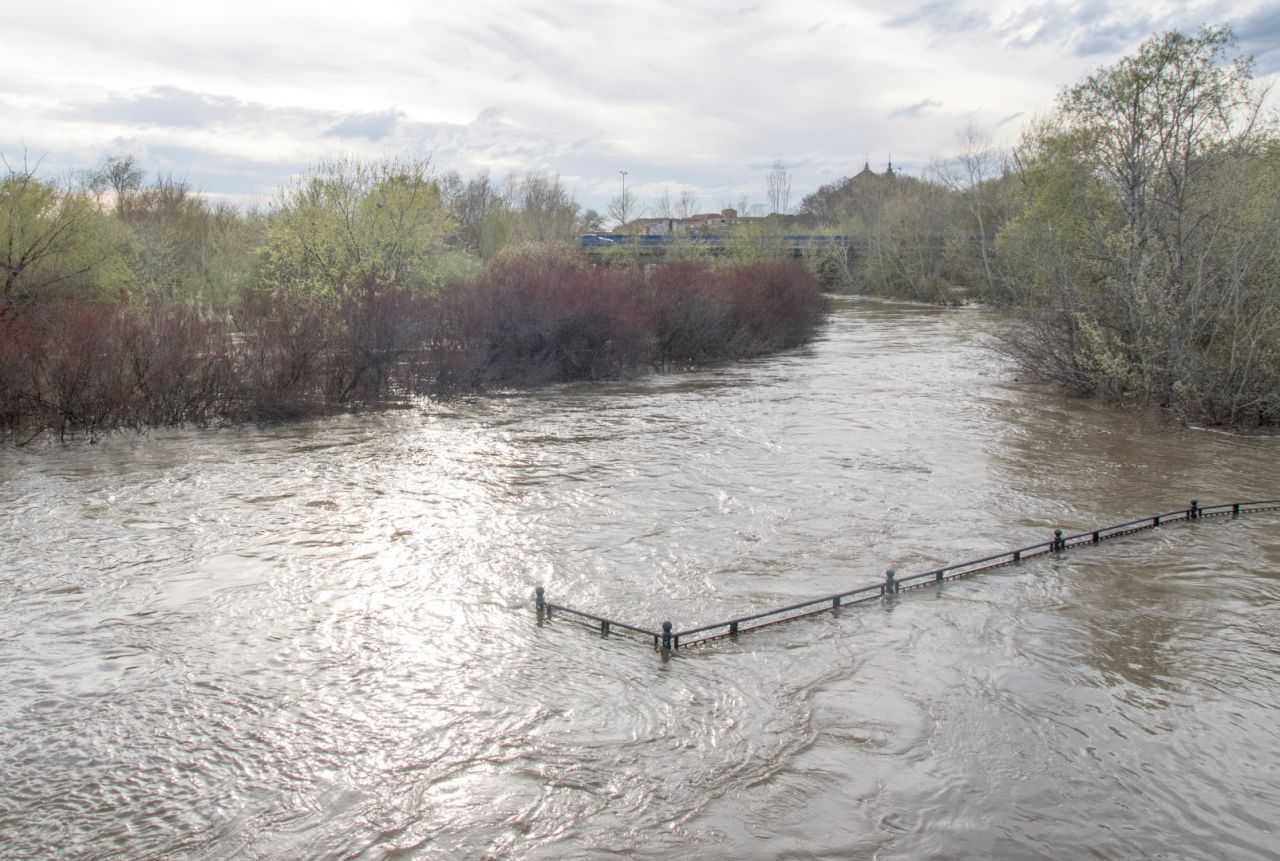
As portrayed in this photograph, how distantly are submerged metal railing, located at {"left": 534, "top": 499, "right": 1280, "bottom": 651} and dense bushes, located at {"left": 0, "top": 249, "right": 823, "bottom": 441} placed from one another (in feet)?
45.1

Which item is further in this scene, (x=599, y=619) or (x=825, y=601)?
(x=825, y=601)

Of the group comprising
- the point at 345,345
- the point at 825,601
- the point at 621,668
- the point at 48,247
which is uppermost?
the point at 48,247

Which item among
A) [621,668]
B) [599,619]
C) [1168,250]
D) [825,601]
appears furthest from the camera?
[1168,250]

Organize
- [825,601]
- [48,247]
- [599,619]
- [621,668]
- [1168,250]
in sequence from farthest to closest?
1. [48,247]
2. [1168,250]
3. [825,601]
4. [599,619]
5. [621,668]

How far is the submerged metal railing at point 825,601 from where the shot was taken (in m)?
8.68

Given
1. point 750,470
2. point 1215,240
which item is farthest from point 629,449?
point 1215,240

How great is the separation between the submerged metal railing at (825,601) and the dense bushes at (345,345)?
1376 cm

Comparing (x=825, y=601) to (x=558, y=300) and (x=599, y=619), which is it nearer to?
(x=599, y=619)

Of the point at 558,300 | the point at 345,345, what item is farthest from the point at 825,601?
the point at 558,300

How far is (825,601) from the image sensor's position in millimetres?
9625

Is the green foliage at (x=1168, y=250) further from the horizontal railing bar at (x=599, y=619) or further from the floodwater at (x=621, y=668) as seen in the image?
the horizontal railing bar at (x=599, y=619)

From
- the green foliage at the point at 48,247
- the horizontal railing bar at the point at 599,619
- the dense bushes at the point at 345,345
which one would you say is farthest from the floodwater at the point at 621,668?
the green foliage at the point at 48,247

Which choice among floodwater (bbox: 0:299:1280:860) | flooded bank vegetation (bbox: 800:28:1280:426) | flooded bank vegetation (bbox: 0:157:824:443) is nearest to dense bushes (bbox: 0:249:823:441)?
flooded bank vegetation (bbox: 0:157:824:443)

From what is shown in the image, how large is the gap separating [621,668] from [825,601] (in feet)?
8.12
